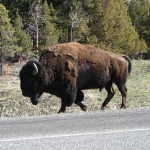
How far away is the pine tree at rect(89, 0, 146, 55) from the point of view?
4616 cm

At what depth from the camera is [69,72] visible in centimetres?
1420

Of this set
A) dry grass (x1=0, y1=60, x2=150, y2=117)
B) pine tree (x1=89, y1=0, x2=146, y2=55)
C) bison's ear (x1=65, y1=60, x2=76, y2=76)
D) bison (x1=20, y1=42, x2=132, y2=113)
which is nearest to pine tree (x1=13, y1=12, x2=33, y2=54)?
pine tree (x1=89, y1=0, x2=146, y2=55)

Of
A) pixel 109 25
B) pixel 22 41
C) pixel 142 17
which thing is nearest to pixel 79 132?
pixel 22 41

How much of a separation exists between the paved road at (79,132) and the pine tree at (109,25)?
35.1 meters

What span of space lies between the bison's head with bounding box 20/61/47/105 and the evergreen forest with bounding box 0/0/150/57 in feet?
93.1

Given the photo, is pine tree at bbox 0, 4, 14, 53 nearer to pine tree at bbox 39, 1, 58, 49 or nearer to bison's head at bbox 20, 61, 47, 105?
pine tree at bbox 39, 1, 58, 49

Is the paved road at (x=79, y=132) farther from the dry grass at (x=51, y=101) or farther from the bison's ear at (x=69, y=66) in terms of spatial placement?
the dry grass at (x=51, y=101)

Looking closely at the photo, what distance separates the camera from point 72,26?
4834 cm

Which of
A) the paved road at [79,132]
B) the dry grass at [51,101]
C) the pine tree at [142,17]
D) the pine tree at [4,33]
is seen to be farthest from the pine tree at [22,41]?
the paved road at [79,132]

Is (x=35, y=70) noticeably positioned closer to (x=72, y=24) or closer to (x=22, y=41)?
(x=22, y=41)

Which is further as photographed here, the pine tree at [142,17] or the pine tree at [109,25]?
the pine tree at [142,17]

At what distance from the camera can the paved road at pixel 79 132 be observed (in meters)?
7.61

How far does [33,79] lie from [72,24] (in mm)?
34760

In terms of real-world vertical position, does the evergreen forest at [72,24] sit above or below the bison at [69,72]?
below
